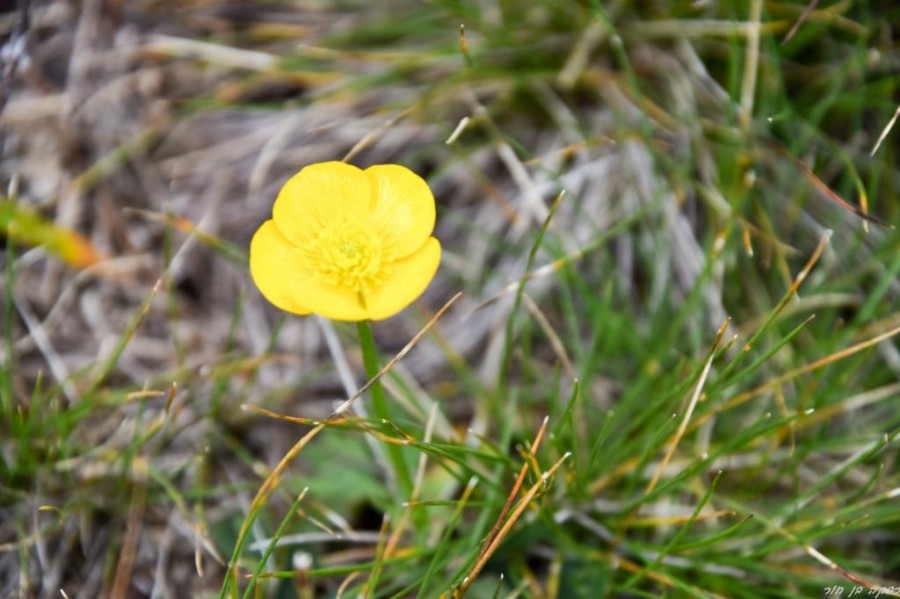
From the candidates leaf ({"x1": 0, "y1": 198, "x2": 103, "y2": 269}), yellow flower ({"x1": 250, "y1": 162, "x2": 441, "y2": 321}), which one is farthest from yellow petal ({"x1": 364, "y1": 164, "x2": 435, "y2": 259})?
leaf ({"x1": 0, "y1": 198, "x2": 103, "y2": 269})

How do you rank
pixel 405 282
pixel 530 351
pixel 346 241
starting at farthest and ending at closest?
pixel 530 351
pixel 346 241
pixel 405 282

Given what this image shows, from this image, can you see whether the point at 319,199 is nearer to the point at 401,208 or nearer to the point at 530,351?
the point at 401,208

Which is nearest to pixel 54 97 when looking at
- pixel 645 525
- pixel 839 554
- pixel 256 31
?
pixel 256 31

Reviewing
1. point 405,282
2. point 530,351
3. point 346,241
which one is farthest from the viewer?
point 530,351

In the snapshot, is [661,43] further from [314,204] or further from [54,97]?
[54,97]

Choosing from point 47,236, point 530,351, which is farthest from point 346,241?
point 47,236
